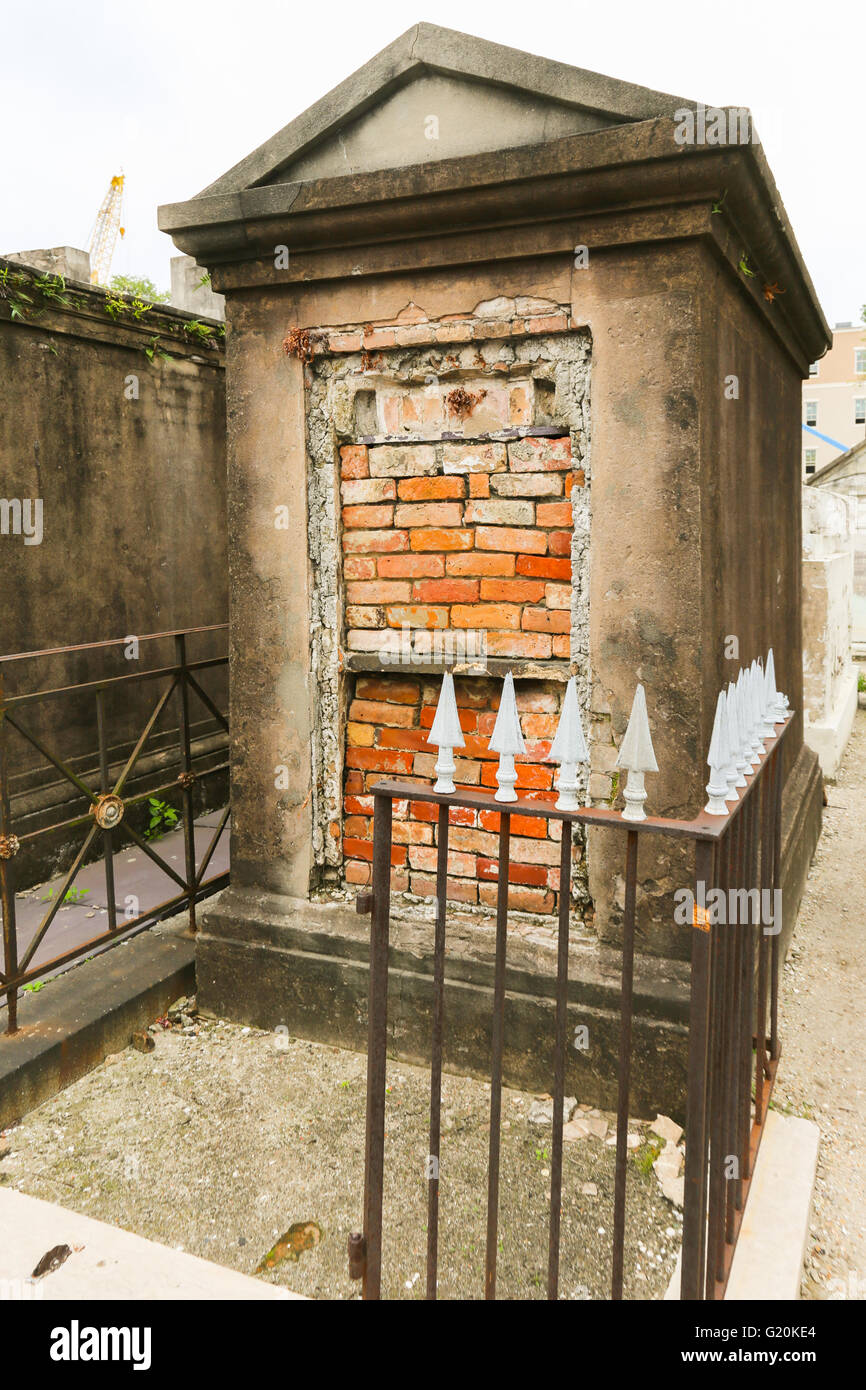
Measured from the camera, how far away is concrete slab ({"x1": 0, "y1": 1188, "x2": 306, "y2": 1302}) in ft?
7.08

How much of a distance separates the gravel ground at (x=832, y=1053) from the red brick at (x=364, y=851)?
1.57m

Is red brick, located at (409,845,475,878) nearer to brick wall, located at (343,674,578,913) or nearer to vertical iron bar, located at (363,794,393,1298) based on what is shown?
brick wall, located at (343,674,578,913)

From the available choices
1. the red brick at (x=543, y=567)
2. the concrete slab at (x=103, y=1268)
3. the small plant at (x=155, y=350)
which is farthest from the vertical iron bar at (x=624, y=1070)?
the small plant at (x=155, y=350)

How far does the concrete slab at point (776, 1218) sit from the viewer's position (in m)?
2.14

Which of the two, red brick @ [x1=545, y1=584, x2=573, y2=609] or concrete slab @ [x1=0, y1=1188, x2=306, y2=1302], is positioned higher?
red brick @ [x1=545, y1=584, x2=573, y2=609]

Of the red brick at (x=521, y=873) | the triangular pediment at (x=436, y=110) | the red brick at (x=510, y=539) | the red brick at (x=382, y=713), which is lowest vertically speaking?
the red brick at (x=521, y=873)

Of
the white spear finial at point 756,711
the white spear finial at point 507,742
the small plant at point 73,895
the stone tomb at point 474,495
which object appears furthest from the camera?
the small plant at point 73,895

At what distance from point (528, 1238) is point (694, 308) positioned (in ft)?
8.96

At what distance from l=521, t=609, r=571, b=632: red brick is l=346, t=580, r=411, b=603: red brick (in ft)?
1.55

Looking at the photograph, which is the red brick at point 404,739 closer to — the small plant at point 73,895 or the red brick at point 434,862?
the red brick at point 434,862

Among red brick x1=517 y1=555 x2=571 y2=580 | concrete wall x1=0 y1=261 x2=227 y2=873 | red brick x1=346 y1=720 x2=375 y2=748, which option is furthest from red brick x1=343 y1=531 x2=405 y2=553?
concrete wall x1=0 y1=261 x2=227 y2=873

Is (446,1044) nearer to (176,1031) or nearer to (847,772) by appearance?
(176,1031)

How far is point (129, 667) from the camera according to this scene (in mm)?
5898

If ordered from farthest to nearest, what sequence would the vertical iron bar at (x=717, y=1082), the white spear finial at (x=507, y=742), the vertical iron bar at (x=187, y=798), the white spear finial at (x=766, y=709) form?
1. the vertical iron bar at (x=187, y=798)
2. the white spear finial at (x=766, y=709)
3. the vertical iron bar at (x=717, y=1082)
4. the white spear finial at (x=507, y=742)
